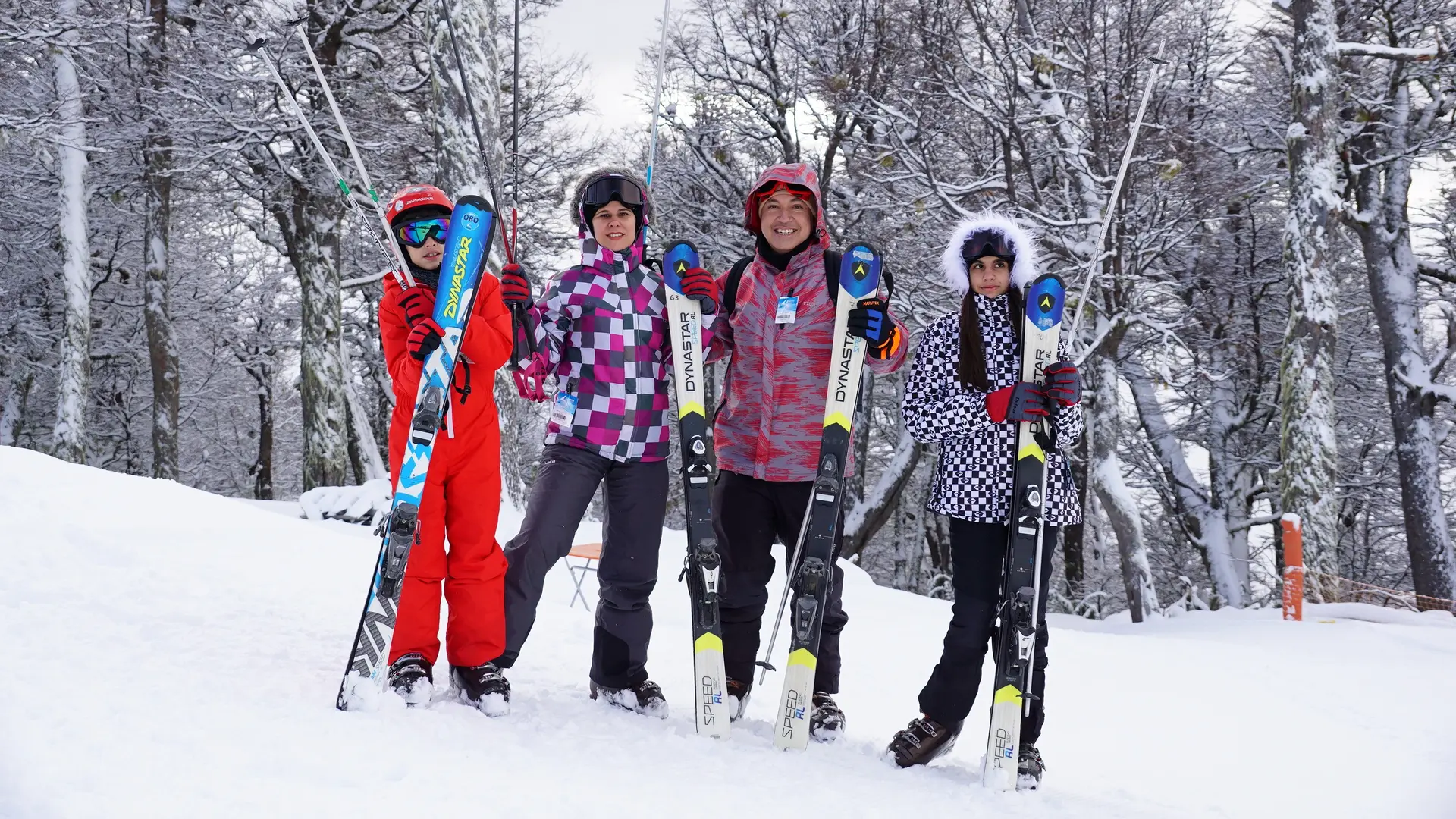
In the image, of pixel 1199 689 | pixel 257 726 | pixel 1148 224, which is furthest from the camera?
pixel 1148 224

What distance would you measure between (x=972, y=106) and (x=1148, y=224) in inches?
89.2

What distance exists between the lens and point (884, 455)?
2047 centimetres

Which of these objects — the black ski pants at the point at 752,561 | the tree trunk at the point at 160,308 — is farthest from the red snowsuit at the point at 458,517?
the tree trunk at the point at 160,308

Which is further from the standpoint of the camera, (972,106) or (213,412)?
(213,412)

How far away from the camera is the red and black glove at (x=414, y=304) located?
2848 millimetres

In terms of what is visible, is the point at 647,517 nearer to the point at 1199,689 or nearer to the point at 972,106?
the point at 1199,689

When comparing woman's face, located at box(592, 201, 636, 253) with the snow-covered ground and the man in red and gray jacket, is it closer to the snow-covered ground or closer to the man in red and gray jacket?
the man in red and gray jacket

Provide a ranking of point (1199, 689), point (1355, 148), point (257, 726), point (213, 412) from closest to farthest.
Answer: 1. point (257, 726)
2. point (1199, 689)
3. point (1355, 148)
4. point (213, 412)

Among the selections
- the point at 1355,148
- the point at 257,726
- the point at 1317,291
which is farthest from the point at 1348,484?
the point at 257,726

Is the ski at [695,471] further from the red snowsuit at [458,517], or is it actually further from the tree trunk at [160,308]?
the tree trunk at [160,308]

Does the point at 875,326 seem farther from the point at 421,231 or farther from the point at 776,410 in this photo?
the point at 421,231

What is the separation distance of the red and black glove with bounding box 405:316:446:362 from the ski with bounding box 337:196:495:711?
18 mm

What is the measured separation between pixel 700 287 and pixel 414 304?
2.98 ft

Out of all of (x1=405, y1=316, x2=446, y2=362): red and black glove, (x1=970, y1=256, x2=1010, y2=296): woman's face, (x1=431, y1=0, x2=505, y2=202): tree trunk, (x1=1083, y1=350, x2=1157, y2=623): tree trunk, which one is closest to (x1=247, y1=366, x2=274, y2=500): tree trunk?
(x1=431, y1=0, x2=505, y2=202): tree trunk
